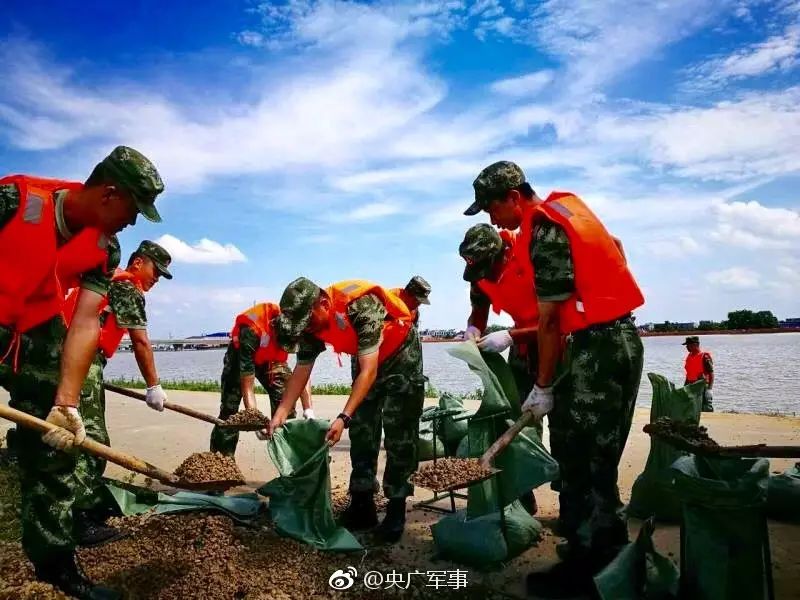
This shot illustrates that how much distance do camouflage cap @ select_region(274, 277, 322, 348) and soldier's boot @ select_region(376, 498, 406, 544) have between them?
1.27 metres

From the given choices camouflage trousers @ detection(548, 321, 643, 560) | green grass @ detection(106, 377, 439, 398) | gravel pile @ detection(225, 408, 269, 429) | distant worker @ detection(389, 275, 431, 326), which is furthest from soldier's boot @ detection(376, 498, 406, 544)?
green grass @ detection(106, 377, 439, 398)

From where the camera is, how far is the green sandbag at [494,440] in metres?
3.12

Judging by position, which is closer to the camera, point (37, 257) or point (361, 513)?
point (37, 257)

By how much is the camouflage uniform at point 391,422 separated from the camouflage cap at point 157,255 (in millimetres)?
1566

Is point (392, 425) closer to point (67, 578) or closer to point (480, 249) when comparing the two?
point (480, 249)

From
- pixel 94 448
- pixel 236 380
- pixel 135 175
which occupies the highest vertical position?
pixel 135 175

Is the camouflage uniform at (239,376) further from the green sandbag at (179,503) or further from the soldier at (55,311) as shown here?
the soldier at (55,311)

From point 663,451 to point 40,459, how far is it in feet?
11.4

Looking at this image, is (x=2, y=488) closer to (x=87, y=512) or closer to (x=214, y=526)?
(x=87, y=512)

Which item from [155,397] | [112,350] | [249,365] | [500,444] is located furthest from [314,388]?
[500,444]

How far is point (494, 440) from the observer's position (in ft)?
11.3

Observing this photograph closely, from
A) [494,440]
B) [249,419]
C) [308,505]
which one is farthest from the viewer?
[249,419]

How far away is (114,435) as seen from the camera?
7758mm

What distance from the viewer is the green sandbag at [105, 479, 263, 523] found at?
156 inches
